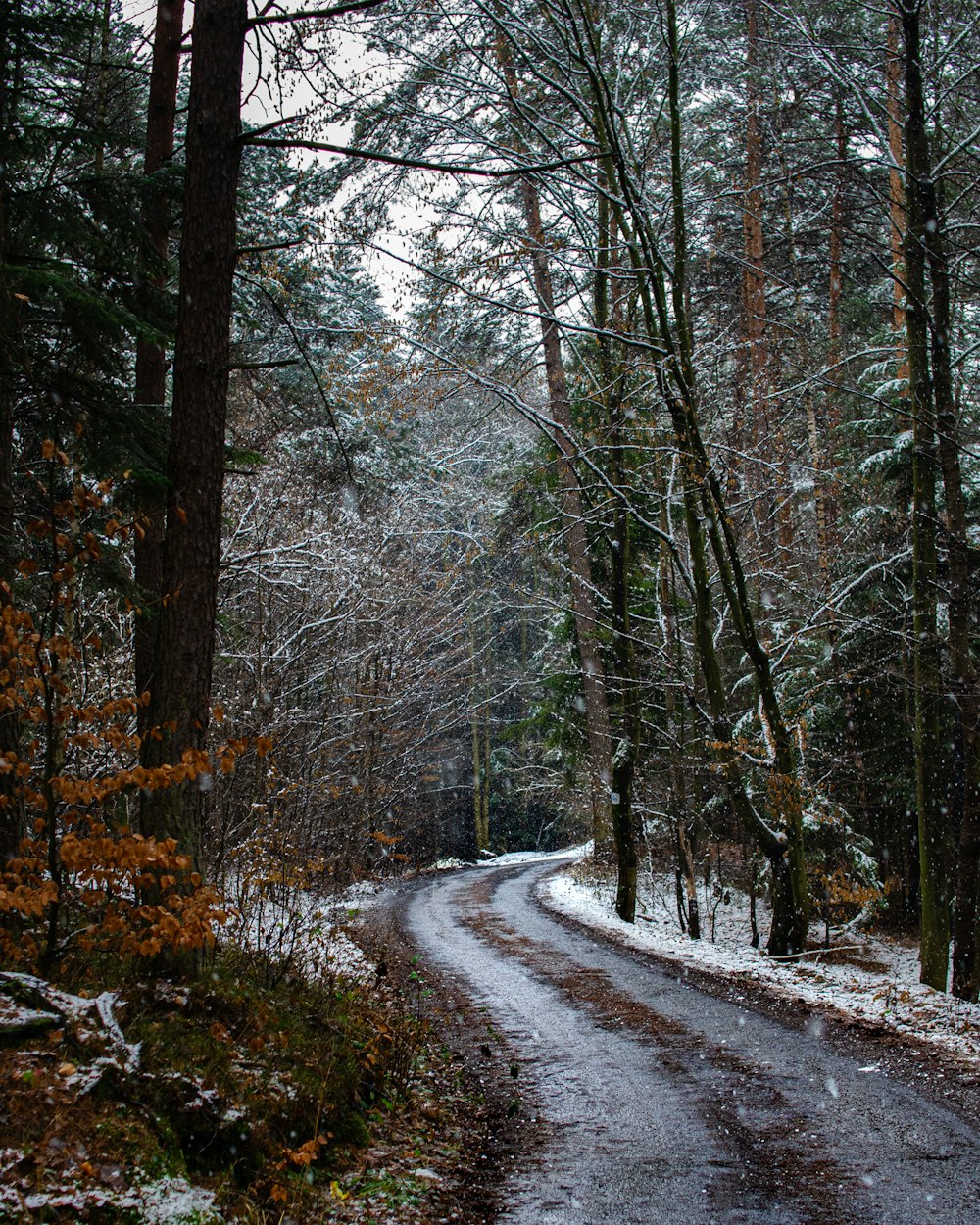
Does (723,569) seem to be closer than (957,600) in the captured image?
No

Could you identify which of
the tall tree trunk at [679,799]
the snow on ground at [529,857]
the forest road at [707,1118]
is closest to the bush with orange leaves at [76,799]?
the forest road at [707,1118]

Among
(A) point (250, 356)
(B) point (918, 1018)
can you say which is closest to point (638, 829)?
(B) point (918, 1018)

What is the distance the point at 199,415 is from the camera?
576cm

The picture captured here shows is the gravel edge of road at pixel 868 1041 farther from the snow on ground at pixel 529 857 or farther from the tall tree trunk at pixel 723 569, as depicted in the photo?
the snow on ground at pixel 529 857

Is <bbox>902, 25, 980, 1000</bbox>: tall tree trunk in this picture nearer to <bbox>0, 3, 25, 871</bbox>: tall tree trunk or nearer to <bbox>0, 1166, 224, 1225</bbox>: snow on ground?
<bbox>0, 1166, 224, 1225</bbox>: snow on ground

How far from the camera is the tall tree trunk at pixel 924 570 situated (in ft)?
32.6

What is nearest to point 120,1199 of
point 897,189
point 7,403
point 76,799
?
point 76,799

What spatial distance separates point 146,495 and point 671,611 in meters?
8.89

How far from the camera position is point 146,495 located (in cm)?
792

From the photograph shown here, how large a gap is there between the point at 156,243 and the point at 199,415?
426cm

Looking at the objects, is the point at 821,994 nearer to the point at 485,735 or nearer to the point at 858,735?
the point at 858,735

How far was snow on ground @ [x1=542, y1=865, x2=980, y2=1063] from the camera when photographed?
788 centimetres

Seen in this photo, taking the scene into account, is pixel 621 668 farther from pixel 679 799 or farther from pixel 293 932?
pixel 293 932

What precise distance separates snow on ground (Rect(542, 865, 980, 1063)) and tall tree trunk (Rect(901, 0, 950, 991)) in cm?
85
